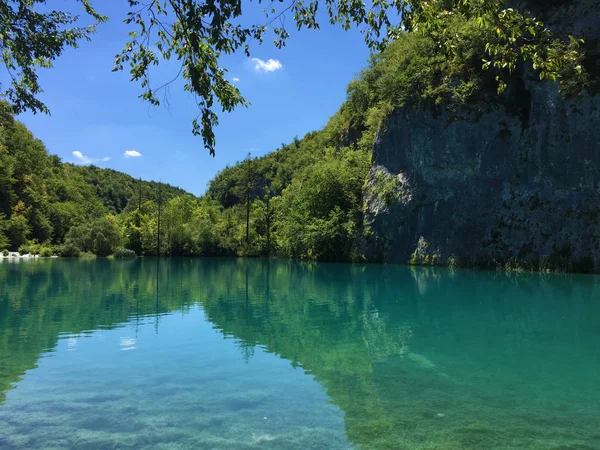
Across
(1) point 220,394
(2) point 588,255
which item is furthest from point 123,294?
(2) point 588,255

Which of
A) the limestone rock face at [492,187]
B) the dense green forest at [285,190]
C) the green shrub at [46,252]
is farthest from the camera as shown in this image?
the green shrub at [46,252]

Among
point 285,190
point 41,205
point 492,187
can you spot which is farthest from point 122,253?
point 492,187

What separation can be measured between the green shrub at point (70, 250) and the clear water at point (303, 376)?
55443mm

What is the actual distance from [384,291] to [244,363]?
40.2 ft

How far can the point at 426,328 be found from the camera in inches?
435

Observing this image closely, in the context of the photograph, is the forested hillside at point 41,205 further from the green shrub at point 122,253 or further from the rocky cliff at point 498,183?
the rocky cliff at point 498,183

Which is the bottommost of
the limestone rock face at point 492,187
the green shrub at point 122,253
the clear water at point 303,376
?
the clear water at point 303,376

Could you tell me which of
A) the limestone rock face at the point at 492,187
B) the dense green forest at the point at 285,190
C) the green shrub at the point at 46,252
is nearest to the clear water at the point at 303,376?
the dense green forest at the point at 285,190

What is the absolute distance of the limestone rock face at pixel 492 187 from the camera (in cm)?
2727

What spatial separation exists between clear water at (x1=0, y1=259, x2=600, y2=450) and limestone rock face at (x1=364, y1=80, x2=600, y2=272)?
50.9 ft

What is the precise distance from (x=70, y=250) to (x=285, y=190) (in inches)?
1326

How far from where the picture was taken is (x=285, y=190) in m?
67.6

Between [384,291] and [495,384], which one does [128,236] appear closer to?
[384,291]

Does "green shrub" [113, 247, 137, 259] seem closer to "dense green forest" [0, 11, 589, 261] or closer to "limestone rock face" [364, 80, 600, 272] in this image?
"dense green forest" [0, 11, 589, 261]
